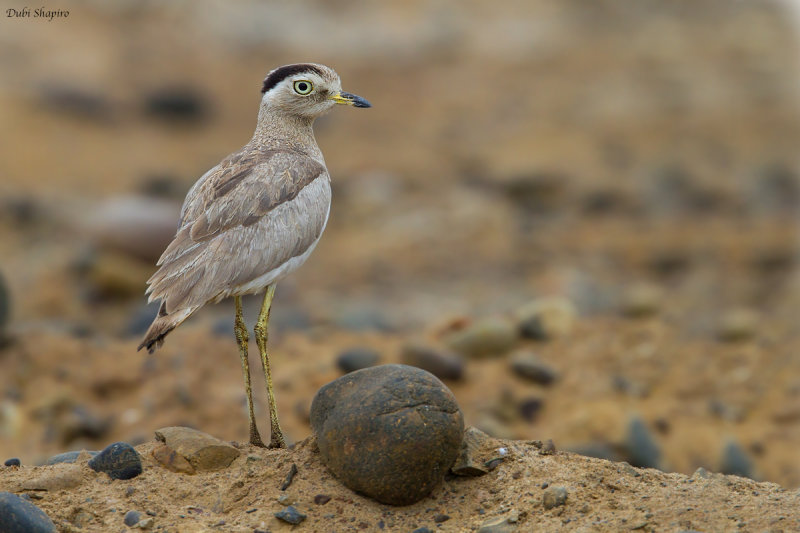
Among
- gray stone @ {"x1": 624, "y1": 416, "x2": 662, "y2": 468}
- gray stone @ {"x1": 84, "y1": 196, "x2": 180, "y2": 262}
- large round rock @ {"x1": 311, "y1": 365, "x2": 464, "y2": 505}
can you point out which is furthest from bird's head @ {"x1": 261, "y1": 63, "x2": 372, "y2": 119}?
gray stone @ {"x1": 84, "y1": 196, "x2": 180, "y2": 262}

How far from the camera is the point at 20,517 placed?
5074 millimetres

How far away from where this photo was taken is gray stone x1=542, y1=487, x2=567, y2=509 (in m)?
5.59

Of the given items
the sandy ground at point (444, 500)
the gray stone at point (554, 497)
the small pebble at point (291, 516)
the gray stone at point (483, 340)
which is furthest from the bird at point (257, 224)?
the gray stone at point (483, 340)

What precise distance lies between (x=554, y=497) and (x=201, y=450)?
2309mm

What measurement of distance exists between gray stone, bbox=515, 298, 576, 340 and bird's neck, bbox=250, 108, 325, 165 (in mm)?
5101

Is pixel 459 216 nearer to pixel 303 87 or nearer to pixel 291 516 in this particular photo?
pixel 303 87

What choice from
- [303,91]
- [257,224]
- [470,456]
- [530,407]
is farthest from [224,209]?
[530,407]

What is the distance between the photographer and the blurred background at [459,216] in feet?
34.8

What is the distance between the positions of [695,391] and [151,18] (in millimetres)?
26646

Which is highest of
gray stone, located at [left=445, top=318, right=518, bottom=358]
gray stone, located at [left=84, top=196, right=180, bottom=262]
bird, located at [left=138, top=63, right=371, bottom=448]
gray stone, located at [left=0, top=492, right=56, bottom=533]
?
gray stone, located at [left=84, top=196, right=180, bottom=262]

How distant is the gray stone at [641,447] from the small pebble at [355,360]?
2.85 m

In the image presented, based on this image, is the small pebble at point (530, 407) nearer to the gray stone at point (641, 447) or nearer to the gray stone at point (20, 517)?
the gray stone at point (641, 447)

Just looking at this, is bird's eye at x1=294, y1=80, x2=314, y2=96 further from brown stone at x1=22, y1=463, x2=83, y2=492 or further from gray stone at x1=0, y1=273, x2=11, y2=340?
gray stone at x1=0, y1=273, x2=11, y2=340

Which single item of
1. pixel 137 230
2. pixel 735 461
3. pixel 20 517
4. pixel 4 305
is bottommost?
pixel 20 517
